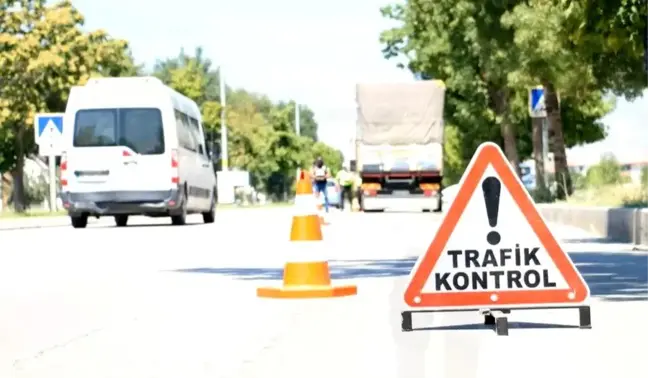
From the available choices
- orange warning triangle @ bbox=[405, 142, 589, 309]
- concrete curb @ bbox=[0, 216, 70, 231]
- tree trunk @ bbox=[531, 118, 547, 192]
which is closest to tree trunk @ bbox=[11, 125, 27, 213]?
tree trunk @ bbox=[531, 118, 547, 192]

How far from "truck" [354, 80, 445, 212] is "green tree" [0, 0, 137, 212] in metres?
19.4

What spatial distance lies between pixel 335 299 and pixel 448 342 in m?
3.31

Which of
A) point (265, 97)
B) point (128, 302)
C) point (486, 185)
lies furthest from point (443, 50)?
point (265, 97)

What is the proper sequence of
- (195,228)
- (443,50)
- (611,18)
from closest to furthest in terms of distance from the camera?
(611,18)
(195,228)
(443,50)

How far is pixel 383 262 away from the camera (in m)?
19.2

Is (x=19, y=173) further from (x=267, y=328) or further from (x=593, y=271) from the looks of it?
(x=267, y=328)

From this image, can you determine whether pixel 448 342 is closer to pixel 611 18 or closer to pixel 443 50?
pixel 611 18

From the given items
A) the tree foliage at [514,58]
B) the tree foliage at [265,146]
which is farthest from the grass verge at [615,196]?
the tree foliage at [265,146]

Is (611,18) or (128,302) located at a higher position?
(611,18)

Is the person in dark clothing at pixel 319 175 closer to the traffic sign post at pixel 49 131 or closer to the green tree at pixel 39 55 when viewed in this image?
the traffic sign post at pixel 49 131

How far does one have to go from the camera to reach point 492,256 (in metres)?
9.67

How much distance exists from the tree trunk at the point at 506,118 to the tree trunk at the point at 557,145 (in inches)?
456

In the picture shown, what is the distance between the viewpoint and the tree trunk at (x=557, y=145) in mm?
42406

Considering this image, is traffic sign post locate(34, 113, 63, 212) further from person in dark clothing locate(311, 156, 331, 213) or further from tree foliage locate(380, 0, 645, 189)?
tree foliage locate(380, 0, 645, 189)
